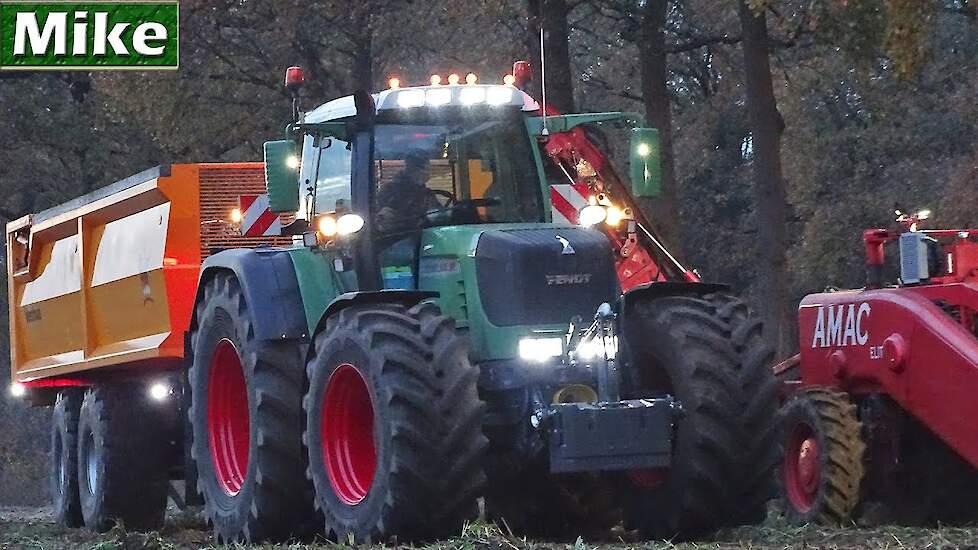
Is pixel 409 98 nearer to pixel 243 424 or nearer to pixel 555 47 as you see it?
pixel 243 424

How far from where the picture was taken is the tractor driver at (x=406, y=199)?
11352mm

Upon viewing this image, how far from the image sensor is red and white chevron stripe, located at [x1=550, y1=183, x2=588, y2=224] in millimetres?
12984

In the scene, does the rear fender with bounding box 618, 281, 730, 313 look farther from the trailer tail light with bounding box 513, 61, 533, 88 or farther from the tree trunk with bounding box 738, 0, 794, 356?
the tree trunk with bounding box 738, 0, 794, 356

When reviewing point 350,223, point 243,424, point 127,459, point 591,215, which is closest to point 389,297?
point 350,223

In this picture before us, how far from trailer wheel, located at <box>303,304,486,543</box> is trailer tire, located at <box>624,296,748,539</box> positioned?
1224 mm

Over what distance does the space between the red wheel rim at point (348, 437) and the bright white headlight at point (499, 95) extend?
2.20m

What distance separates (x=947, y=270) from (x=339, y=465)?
181 inches

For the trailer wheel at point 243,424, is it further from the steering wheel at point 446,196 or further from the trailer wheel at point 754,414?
the trailer wheel at point 754,414

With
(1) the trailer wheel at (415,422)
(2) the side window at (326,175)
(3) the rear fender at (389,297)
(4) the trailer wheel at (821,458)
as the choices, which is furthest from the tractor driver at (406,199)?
(4) the trailer wheel at (821,458)

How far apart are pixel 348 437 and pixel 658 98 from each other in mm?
12654

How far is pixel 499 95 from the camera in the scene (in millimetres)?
11781

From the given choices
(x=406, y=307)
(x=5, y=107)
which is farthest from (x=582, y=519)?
(x=5, y=107)

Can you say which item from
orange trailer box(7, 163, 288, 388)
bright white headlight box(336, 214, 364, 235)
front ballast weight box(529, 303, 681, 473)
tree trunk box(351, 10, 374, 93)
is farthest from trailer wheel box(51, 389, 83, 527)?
tree trunk box(351, 10, 374, 93)

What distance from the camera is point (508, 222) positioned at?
11.5m
